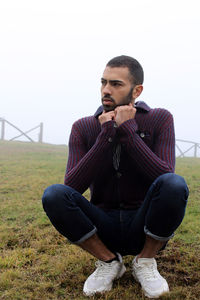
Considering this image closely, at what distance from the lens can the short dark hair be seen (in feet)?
12.0

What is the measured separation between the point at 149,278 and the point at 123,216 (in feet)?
2.07

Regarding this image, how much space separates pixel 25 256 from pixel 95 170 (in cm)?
168

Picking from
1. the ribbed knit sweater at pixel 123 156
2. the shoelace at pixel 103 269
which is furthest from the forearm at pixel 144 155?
the shoelace at pixel 103 269

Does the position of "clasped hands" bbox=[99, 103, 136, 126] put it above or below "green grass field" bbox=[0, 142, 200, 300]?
above

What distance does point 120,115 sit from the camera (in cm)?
345

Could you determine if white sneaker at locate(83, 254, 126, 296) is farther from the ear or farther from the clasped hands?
the ear

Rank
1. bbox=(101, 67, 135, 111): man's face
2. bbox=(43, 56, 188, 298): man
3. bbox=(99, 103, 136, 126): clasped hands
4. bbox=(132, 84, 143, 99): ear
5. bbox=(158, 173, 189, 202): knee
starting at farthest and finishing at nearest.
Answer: bbox=(132, 84, 143, 99): ear < bbox=(101, 67, 135, 111): man's face < bbox=(99, 103, 136, 126): clasped hands < bbox=(43, 56, 188, 298): man < bbox=(158, 173, 189, 202): knee

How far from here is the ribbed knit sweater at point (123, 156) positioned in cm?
329

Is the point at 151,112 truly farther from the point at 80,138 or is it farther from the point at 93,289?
the point at 93,289

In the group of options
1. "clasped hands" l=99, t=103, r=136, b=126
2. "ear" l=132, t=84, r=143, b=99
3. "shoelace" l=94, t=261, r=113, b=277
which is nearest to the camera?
"shoelace" l=94, t=261, r=113, b=277

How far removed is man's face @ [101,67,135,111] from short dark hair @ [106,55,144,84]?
0.15ft

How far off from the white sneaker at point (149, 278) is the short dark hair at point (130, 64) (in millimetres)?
1893

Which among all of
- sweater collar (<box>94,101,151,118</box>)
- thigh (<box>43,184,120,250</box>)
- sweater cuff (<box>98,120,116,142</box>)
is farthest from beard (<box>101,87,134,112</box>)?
thigh (<box>43,184,120,250</box>)

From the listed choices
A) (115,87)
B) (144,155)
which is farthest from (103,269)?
(115,87)
